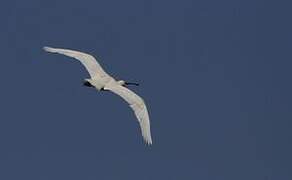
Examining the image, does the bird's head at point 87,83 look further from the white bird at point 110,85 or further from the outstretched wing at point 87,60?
the outstretched wing at point 87,60

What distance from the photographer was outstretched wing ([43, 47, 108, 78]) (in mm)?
64919

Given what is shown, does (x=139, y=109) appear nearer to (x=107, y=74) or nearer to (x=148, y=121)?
(x=148, y=121)

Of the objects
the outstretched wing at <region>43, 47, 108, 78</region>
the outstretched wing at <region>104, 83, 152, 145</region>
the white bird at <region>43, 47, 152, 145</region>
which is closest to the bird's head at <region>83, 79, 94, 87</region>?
the white bird at <region>43, 47, 152, 145</region>

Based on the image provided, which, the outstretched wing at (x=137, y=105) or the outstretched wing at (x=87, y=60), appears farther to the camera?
the outstretched wing at (x=87, y=60)

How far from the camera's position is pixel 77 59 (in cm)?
6588

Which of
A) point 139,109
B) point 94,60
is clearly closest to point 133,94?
point 139,109

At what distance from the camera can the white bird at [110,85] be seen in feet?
191

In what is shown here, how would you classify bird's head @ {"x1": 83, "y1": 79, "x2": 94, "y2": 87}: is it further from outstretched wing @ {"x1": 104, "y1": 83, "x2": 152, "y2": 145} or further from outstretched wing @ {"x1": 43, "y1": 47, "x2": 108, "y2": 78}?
outstretched wing @ {"x1": 43, "y1": 47, "x2": 108, "y2": 78}

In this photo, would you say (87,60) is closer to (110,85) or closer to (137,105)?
(110,85)

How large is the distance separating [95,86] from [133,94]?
8.93ft

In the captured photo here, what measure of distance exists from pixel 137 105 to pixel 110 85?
3740mm

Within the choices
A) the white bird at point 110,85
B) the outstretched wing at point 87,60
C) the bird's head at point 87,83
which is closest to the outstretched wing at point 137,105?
the white bird at point 110,85

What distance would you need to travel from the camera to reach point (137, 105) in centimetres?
5950

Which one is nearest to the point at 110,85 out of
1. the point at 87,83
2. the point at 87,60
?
the point at 87,83
